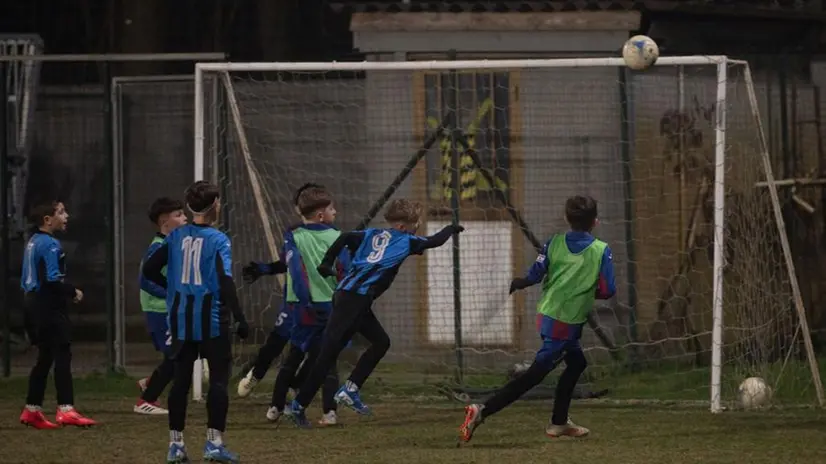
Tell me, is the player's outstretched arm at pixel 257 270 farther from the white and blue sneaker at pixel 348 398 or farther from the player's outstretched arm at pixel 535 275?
the player's outstretched arm at pixel 535 275

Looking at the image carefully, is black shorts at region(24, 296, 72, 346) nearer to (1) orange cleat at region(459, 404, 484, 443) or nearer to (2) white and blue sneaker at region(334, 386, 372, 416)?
(2) white and blue sneaker at region(334, 386, 372, 416)

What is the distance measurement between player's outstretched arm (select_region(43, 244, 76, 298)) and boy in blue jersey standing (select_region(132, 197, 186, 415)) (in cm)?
57

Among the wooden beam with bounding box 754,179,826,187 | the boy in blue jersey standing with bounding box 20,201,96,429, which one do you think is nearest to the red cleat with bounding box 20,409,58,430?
the boy in blue jersey standing with bounding box 20,201,96,429

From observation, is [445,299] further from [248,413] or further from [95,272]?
[95,272]

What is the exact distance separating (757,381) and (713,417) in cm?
64

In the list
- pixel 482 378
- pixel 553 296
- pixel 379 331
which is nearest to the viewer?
pixel 553 296

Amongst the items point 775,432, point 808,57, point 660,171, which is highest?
point 808,57

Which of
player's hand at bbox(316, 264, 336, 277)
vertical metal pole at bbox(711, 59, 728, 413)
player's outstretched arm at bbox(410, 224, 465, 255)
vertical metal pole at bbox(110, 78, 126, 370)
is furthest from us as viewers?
vertical metal pole at bbox(110, 78, 126, 370)

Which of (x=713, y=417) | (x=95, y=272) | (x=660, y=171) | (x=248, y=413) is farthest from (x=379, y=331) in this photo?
(x=95, y=272)

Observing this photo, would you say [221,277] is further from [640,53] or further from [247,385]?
[640,53]

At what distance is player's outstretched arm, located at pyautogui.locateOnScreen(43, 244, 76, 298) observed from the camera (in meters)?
11.0

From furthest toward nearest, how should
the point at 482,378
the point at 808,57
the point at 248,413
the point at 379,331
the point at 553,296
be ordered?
the point at 808,57 < the point at 482,378 < the point at 248,413 < the point at 379,331 < the point at 553,296

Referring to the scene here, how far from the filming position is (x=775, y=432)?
1029cm

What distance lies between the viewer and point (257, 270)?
406 inches
